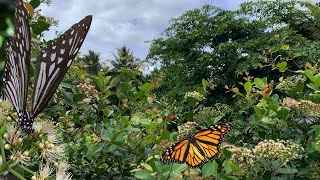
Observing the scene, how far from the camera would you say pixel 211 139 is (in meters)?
1.06

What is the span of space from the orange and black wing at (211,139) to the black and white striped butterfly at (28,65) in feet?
1.38

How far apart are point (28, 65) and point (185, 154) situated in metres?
0.50

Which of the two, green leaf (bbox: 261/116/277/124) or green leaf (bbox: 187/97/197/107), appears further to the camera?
green leaf (bbox: 187/97/197/107)

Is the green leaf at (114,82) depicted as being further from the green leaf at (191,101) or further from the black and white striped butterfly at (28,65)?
the black and white striped butterfly at (28,65)

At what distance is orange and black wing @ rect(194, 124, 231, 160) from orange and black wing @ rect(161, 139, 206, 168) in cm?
2

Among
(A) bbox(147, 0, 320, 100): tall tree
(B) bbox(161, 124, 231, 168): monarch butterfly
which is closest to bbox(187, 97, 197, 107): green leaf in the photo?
(B) bbox(161, 124, 231, 168): monarch butterfly

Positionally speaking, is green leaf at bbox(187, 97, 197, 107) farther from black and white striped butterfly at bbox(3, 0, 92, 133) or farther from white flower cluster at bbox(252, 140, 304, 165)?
black and white striped butterfly at bbox(3, 0, 92, 133)

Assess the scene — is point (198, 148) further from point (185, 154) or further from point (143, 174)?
point (143, 174)

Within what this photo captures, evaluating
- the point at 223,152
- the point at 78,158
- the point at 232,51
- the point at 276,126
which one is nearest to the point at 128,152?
the point at 78,158

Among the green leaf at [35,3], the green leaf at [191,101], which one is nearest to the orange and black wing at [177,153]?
the green leaf at [191,101]

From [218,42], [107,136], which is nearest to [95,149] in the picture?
[107,136]

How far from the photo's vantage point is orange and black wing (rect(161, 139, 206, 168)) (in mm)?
932

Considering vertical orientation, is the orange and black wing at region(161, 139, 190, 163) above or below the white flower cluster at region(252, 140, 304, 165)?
below

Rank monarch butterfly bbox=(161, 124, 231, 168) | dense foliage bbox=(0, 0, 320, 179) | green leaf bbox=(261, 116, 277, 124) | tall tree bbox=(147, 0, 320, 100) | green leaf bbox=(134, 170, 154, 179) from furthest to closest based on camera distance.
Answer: tall tree bbox=(147, 0, 320, 100) < green leaf bbox=(261, 116, 277, 124) < monarch butterfly bbox=(161, 124, 231, 168) < green leaf bbox=(134, 170, 154, 179) < dense foliage bbox=(0, 0, 320, 179)
